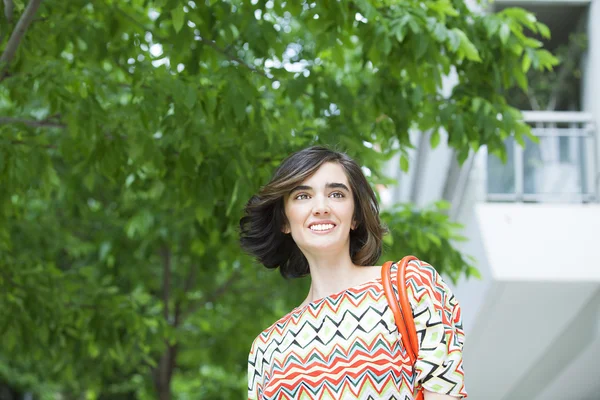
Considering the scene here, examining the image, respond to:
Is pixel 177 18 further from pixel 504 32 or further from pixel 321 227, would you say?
pixel 321 227

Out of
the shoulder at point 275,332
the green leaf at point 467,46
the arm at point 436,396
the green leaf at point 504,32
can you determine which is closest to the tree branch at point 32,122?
the green leaf at point 467,46

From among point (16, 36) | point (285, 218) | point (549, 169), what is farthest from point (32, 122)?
point (549, 169)

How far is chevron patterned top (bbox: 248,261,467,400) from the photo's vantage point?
2.69m

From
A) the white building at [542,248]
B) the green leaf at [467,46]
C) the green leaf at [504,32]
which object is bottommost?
the white building at [542,248]

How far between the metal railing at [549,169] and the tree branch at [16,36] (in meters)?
5.85

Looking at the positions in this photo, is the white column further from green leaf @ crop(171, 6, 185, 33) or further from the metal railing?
green leaf @ crop(171, 6, 185, 33)

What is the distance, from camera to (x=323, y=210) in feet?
9.64

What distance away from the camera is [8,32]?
539cm

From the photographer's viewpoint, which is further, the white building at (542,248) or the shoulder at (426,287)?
the white building at (542,248)

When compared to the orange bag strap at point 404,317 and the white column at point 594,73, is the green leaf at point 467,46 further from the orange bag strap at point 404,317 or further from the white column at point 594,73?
the white column at point 594,73

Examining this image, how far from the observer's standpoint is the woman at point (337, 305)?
107 inches

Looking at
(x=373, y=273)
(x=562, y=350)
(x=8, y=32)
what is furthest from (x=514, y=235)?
(x=373, y=273)

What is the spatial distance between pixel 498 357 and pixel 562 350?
2.30 ft

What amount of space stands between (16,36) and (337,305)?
3038 millimetres
